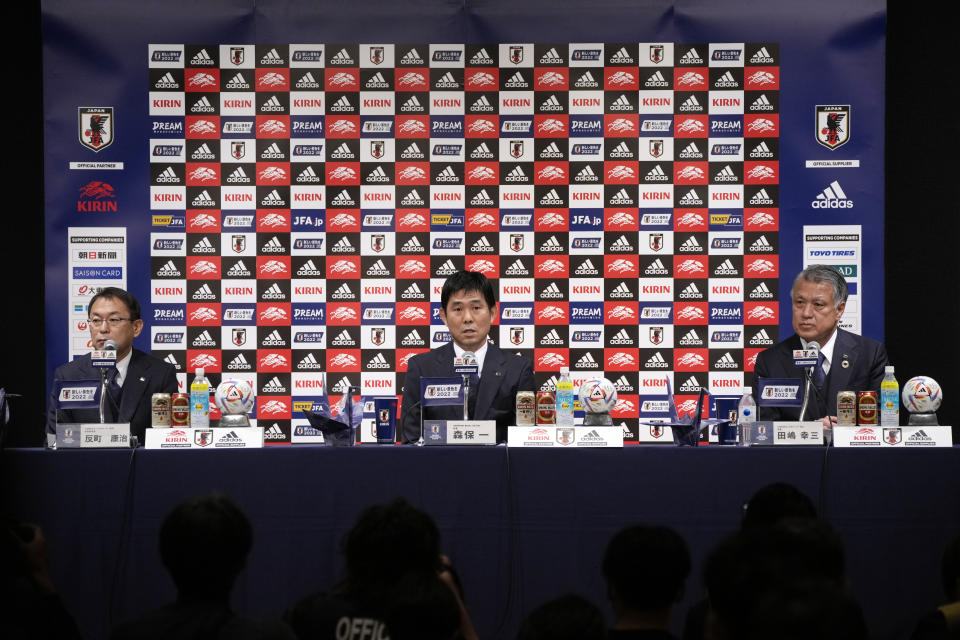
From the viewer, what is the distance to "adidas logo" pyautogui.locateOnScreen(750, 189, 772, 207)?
5492mm

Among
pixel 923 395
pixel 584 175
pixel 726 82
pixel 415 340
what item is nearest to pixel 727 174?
pixel 726 82

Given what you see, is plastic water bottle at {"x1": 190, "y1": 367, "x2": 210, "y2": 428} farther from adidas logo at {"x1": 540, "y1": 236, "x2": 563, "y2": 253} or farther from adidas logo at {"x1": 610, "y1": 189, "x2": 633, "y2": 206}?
adidas logo at {"x1": 610, "y1": 189, "x2": 633, "y2": 206}

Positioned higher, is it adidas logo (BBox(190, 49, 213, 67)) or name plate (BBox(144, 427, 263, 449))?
adidas logo (BBox(190, 49, 213, 67))

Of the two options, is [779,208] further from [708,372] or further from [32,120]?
[32,120]

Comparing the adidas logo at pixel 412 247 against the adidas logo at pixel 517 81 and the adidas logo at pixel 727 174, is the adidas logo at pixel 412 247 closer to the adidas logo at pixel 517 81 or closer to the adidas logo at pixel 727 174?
the adidas logo at pixel 517 81

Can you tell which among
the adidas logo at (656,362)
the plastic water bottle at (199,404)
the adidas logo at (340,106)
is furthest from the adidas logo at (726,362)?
the plastic water bottle at (199,404)

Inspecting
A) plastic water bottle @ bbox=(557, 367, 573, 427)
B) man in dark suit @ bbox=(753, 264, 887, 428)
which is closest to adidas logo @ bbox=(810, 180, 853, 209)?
man in dark suit @ bbox=(753, 264, 887, 428)

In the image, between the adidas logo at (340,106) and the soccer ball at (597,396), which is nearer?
the soccer ball at (597,396)

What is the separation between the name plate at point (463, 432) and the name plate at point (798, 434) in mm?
Answer: 1041

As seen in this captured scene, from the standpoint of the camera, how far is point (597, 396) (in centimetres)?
369

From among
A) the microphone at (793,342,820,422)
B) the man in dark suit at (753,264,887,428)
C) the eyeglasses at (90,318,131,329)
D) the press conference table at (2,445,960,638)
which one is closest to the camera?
the press conference table at (2,445,960,638)

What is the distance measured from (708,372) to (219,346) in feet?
Result: 8.99

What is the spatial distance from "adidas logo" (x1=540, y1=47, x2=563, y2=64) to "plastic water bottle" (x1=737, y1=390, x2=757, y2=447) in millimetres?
2528

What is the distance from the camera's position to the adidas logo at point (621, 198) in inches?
218
